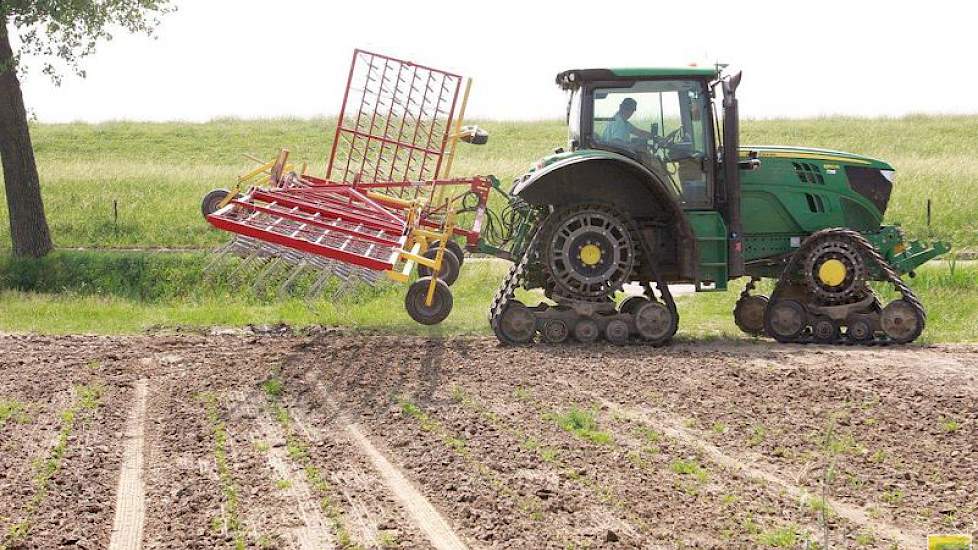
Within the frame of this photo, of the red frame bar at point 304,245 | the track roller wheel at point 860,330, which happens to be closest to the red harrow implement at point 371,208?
the red frame bar at point 304,245

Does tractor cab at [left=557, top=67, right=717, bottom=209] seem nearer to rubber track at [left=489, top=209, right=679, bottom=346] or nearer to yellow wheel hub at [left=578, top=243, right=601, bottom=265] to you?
rubber track at [left=489, top=209, right=679, bottom=346]

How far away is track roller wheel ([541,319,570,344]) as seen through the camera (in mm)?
12672

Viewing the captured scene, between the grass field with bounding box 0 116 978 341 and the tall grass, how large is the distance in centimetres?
4

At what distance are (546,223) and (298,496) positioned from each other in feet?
18.7

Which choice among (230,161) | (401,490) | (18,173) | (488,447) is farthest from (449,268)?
(230,161)

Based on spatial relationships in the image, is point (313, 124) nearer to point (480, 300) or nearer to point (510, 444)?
point (480, 300)

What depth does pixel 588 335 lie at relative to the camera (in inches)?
498

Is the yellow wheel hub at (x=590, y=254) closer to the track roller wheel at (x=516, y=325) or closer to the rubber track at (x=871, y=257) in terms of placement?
the track roller wheel at (x=516, y=325)

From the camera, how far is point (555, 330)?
12.7 metres

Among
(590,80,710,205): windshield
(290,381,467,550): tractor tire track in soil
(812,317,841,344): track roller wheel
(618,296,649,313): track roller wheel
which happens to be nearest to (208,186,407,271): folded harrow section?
(290,381,467,550): tractor tire track in soil

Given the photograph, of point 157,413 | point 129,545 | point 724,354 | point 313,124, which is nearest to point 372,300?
point 724,354

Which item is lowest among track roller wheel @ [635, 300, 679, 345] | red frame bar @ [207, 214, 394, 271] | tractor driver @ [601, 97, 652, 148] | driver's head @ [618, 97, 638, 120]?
track roller wheel @ [635, 300, 679, 345]

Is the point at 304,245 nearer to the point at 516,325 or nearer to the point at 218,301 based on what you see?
the point at 516,325

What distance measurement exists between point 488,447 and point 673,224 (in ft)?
16.4
